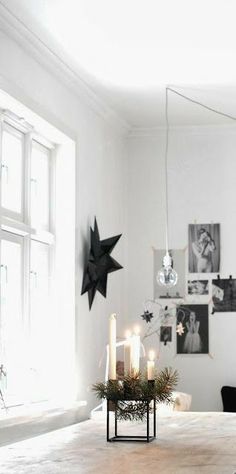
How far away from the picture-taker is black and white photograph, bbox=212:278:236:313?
6957 millimetres

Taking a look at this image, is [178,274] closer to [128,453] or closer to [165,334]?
[165,334]

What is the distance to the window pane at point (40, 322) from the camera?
5.46 meters

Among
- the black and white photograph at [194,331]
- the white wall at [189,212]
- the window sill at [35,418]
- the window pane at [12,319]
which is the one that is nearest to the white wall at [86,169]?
the white wall at [189,212]

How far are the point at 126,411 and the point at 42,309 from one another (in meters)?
2.50

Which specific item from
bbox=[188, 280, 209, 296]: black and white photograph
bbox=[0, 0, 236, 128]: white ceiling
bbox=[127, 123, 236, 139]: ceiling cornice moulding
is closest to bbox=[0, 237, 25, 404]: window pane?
bbox=[0, 0, 236, 128]: white ceiling

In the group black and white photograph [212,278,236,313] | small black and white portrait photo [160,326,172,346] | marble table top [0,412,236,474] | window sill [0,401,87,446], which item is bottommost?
window sill [0,401,87,446]

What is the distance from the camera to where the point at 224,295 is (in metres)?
6.96

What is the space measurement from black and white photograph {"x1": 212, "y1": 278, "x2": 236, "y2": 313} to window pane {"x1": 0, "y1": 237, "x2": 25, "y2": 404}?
212 cm

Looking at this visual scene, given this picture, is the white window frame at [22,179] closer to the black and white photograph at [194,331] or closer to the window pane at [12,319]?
the window pane at [12,319]

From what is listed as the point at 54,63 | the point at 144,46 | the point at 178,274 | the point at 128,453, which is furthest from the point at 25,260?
the point at 128,453

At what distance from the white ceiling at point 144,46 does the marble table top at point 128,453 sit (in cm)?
198

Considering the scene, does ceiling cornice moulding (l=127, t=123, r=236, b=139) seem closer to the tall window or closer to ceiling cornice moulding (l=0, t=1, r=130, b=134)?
ceiling cornice moulding (l=0, t=1, r=130, b=134)

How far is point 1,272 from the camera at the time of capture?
4.96m

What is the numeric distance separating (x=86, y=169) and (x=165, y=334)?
157cm
